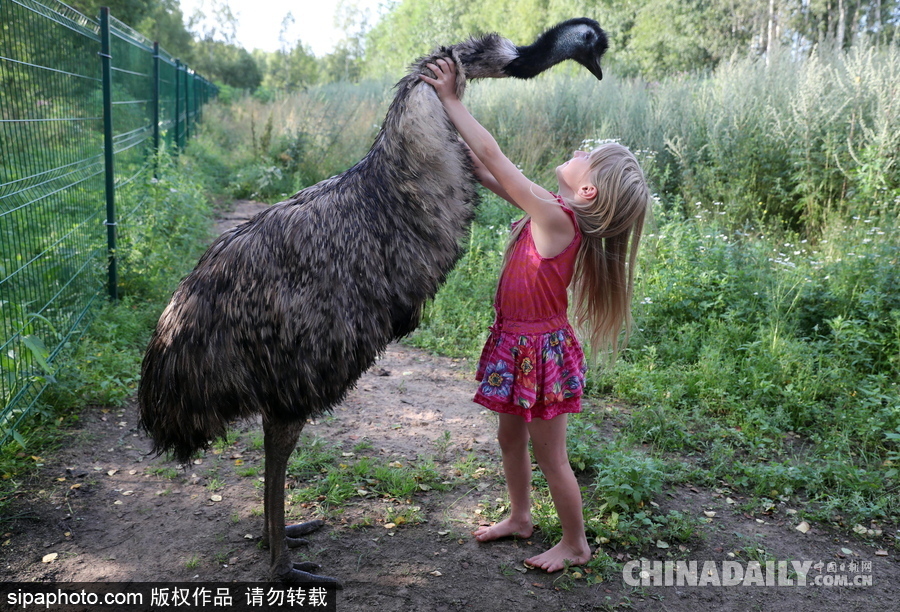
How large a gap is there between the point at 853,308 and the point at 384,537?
14.1 ft

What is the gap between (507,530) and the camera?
3.25m

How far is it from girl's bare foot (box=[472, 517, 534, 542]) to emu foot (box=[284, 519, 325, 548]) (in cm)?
76

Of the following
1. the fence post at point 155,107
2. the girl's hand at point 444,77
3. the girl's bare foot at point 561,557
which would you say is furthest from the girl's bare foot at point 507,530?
the fence post at point 155,107

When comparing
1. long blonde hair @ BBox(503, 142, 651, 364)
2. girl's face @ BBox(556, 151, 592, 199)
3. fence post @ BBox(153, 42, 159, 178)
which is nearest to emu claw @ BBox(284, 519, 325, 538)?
long blonde hair @ BBox(503, 142, 651, 364)

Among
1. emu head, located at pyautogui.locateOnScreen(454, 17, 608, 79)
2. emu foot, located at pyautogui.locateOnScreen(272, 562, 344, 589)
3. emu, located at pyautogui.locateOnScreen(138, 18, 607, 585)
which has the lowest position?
emu foot, located at pyautogui.locateOnScreen(272, 562, 344, 589)

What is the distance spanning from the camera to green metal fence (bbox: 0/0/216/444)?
12.2 feet

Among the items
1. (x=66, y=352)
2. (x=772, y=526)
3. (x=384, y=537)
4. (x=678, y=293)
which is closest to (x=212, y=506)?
(x=384, y=537)

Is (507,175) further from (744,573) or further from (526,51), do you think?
(744,573)

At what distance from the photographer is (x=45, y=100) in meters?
4.25

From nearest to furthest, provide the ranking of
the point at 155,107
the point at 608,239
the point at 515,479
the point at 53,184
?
the point at 608,239 < the point at 515,479 < the point at 53,184 < the point at 155,107

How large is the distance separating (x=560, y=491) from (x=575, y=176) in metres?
1.34

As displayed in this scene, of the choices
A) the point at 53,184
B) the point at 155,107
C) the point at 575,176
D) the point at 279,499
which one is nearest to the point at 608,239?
the point at 575,176

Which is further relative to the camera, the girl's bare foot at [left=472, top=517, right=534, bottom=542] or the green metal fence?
the green metal fence

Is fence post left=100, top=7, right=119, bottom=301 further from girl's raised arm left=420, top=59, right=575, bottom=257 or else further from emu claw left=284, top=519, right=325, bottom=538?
girl's raised arm left=420, top=59, right=575, bottom=257
